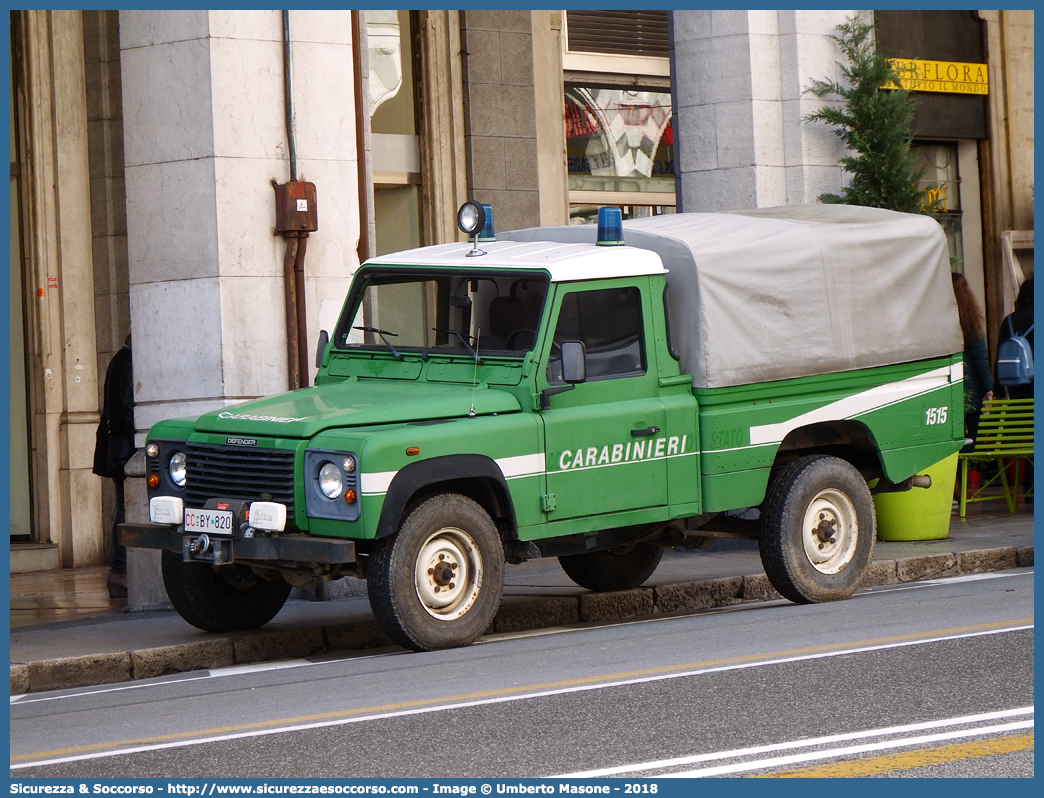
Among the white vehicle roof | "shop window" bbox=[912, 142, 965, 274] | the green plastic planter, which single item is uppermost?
"shop window" bbox=[912, 142, 965, 274]

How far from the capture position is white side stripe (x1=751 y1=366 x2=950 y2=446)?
10.6 m

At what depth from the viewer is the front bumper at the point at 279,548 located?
28.5 ft

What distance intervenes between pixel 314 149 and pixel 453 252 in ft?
6.80

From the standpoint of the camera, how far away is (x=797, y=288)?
10.9 meters

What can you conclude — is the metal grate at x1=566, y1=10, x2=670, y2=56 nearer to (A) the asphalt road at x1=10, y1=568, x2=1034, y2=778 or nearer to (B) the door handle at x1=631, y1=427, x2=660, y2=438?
(B) the door handle at x1=631, y1=427, x2=660, y2=438

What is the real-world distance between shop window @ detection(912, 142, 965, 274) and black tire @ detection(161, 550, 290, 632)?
11157mm

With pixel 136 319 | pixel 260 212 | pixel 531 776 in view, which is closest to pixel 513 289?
pixel 260 212

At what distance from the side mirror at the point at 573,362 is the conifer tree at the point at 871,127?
6.83 meters

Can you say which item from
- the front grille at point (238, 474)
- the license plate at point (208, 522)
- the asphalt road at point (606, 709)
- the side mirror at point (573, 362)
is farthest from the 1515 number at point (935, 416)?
the license plate at point (208, 522)

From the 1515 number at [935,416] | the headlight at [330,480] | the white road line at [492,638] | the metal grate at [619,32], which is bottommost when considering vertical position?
the white road line at [492,638]

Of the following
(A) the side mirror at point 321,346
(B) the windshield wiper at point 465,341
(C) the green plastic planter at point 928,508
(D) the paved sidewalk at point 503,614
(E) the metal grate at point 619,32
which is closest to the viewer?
(D) the paved sidewalk at point 503,614

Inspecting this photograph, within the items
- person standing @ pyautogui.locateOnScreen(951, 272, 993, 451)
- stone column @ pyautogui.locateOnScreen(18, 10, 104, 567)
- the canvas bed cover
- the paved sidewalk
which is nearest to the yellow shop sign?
person standing @ pyautogui.locateOnScreen(951, 272, 993, 451)

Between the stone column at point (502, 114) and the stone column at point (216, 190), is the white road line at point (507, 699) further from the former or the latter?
the stone column at point (502, 114)
